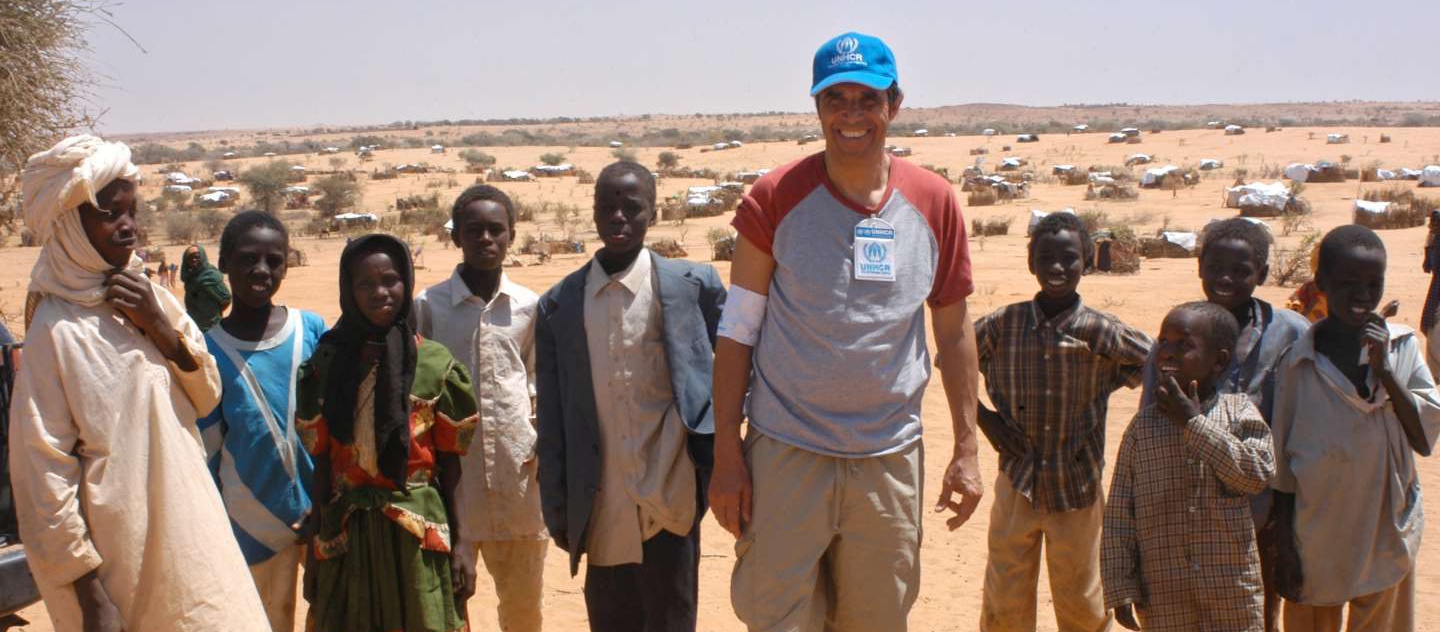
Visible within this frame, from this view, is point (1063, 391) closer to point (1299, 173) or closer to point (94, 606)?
point (94, 606)

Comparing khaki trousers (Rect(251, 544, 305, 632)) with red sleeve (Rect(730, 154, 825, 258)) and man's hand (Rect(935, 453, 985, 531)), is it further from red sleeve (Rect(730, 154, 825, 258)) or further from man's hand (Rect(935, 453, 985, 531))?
man's hand (Rect(935, 453, 985, 531))

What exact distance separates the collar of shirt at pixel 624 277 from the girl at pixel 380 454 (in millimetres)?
526

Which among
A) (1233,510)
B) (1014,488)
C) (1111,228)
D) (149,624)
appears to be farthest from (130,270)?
(1111,228)

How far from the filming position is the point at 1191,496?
11.4ft

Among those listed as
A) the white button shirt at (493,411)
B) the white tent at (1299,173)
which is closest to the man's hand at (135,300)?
the white button shirt at (493,411)

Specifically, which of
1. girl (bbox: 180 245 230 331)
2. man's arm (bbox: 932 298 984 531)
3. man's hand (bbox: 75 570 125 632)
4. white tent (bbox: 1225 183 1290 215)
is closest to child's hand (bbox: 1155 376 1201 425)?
man's arm (bbox: 932 298 984 531)

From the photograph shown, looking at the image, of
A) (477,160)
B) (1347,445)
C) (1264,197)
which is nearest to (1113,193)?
(1264,197)

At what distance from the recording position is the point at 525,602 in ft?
13.3

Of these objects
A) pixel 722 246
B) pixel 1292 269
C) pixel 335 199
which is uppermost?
pixel 335 199

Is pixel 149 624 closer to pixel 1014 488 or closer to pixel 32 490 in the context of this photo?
pixel 32 490

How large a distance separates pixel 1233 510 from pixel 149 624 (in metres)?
2.85

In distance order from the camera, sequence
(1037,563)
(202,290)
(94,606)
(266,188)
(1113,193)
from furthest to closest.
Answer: (266,188), (1113,193), (1037,563), (202,290), (94,606)

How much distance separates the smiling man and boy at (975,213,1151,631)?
2.64 ft

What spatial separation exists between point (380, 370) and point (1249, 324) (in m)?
2.61
